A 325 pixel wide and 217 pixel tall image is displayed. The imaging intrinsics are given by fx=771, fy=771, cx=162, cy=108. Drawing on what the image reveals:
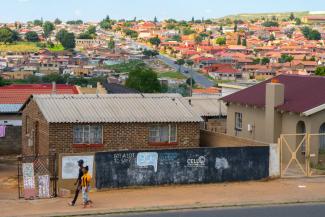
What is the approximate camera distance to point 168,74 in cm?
19912

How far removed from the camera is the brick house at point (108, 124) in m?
28.3

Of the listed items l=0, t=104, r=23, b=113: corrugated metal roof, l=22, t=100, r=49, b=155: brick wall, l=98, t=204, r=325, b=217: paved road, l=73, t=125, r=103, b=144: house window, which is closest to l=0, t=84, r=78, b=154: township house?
l=0, t=104, r=23, b=113: corrugated metal roof

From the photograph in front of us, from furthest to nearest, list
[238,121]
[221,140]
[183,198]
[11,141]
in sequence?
[11,141]
[238,121]
[221,140]
[183,198]

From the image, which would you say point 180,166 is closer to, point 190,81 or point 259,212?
point 259,212

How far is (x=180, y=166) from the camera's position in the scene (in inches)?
1008

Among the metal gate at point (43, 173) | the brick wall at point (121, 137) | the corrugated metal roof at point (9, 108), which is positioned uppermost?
the corrugated metal roof at point (9, 108)

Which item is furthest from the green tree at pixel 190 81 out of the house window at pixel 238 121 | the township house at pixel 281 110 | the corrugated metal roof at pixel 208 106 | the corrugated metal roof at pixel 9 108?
the township house at pixel 281 110

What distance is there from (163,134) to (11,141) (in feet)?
35.9

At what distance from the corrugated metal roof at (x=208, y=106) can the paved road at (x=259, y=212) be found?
19.4 metres

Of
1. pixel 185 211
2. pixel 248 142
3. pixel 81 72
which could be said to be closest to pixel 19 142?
pixel 248 142

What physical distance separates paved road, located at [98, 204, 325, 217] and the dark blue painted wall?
404 centimetres

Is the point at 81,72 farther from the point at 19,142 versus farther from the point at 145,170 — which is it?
the point at 145,170

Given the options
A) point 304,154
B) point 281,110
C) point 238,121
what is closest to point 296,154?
point 304,154

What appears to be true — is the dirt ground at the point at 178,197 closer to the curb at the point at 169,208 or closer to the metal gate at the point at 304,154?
the curb at the point at 169,208
